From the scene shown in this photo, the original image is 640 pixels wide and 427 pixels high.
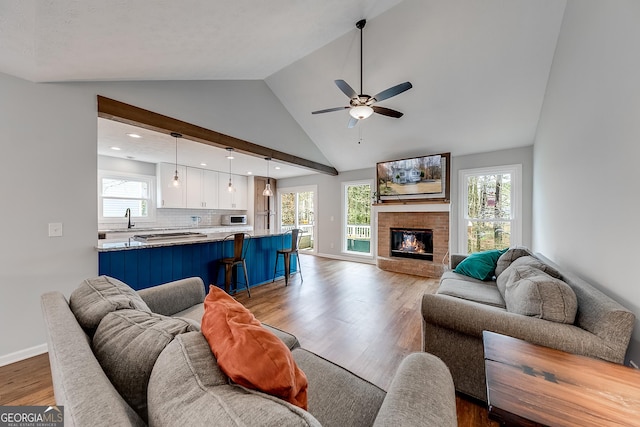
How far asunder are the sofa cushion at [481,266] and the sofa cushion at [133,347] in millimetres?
2962

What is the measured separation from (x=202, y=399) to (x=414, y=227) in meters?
5.12

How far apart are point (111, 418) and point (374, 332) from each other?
2416 mm

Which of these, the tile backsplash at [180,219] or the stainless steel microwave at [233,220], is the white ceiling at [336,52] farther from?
the stainless steel microwave at [233,220]

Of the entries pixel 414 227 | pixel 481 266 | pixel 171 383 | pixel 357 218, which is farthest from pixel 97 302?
pixel 357 218

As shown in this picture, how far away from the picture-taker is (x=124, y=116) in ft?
8.46

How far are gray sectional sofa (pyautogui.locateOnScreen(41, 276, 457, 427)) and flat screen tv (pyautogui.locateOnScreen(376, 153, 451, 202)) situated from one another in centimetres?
436

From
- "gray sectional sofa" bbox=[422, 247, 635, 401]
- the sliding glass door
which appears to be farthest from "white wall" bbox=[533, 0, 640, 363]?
the sliding glass door

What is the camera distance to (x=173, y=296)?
1.91m

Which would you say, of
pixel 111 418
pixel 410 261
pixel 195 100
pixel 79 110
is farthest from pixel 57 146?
pixel 410 261

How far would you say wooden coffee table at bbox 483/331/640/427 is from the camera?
0.77m

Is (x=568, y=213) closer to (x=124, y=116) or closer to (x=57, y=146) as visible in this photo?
(x=124, y=116)

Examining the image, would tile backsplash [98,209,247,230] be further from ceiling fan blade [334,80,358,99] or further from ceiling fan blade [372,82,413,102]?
ceiling fan blade [372,82,413,102]

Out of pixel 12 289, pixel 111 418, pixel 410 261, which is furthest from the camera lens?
pixel 410 261

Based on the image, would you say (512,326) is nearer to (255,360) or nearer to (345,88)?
(255,360)
